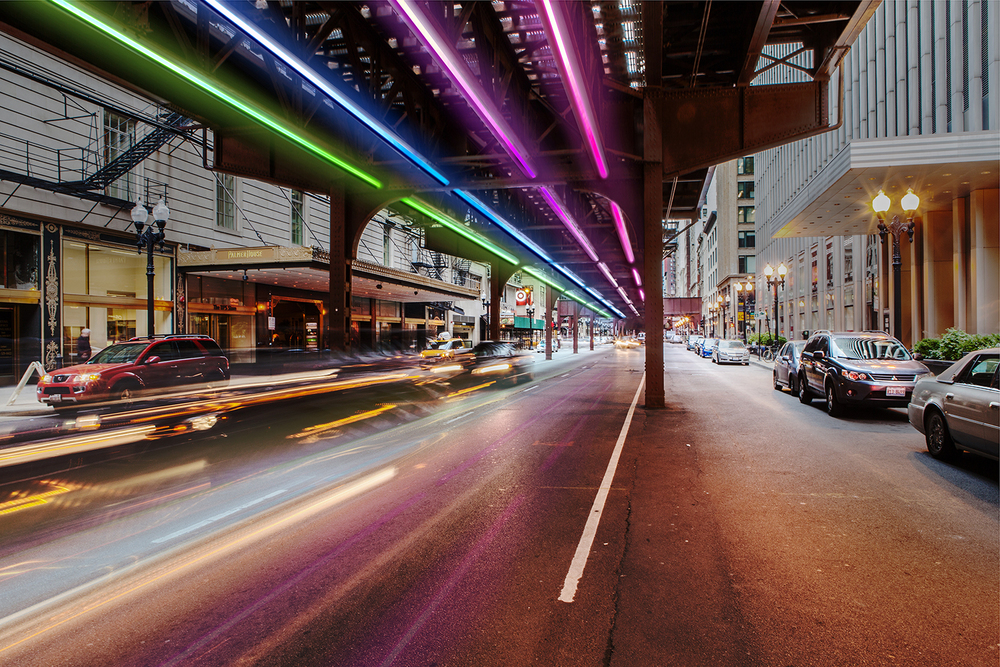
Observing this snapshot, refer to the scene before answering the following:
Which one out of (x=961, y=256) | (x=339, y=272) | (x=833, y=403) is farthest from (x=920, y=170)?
(x=339, y=272)

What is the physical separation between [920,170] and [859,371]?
13092 millimetres

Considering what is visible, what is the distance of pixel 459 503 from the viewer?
5789 mm

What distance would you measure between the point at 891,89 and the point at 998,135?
12.3 metres

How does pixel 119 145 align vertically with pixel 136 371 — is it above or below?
above

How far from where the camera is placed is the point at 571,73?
806cm

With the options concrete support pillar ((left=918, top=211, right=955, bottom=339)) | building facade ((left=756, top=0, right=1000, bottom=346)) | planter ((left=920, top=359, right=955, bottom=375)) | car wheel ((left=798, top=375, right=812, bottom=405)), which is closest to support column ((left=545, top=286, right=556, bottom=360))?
building facade ((left=756, top=0, right=1000, bottom=346))

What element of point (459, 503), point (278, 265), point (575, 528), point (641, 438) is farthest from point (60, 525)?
point (278, 265)

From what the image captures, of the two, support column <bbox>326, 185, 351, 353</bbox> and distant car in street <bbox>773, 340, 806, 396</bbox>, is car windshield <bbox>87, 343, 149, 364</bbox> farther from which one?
distant car in street <bbox>773, 340, 806, 396</bbox>

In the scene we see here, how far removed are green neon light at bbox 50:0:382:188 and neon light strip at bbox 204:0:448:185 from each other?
1944 mm

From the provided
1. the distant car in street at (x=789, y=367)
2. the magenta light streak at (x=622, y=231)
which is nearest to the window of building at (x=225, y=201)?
the magenta light streak at (x=622, y=231)

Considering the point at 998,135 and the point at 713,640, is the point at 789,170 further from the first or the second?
the point at 713,640

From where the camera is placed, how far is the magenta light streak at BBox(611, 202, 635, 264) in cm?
2104

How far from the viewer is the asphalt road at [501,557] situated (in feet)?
10.3

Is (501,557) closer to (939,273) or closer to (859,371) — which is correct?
(859,371)
